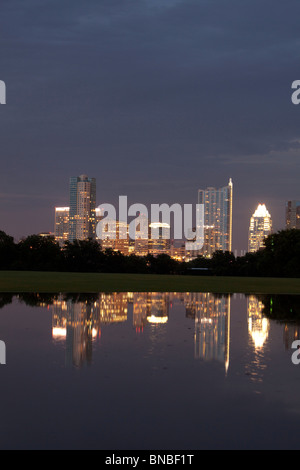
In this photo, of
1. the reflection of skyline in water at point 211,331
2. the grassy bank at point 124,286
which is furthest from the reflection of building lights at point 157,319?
the grassy bank at point 124,286

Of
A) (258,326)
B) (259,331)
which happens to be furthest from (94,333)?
(258,326)

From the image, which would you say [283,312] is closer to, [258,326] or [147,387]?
[258,326]

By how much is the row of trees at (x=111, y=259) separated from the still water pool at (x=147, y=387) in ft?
211

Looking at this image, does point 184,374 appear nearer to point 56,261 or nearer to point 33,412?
point 33,412

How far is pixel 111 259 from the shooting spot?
90.2 meters

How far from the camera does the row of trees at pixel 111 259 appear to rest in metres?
77.7

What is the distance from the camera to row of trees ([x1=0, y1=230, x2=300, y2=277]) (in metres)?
77.7

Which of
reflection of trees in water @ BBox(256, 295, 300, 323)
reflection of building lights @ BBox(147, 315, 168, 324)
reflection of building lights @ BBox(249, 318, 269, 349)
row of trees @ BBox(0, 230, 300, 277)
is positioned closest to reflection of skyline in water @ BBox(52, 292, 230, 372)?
reflection of building lights @ BBox(147, 315, 168, 324)

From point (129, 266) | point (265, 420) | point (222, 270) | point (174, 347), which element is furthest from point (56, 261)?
point (265, 420)

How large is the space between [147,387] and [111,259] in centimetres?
8259
